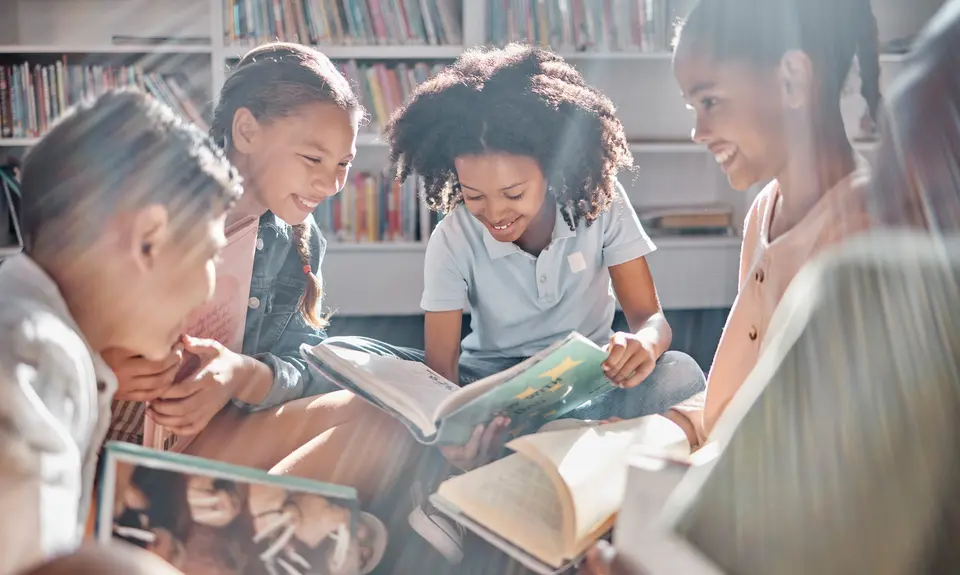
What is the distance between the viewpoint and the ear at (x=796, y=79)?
2.61 ft

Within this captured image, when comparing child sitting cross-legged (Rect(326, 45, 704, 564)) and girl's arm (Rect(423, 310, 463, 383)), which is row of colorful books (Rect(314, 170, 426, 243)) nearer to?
child sitting cross-legged (Rect(326, 45, 704, 564))

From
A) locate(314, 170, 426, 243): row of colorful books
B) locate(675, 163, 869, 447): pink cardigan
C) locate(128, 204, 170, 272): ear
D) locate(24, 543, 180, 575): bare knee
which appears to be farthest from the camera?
locate(314, 170, 426, 243): row of colorful books

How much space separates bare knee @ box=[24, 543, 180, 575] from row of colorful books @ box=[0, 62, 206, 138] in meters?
2.13

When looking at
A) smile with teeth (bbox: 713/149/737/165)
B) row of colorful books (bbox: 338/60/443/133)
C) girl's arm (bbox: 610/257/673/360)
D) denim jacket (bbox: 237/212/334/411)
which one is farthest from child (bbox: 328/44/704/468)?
row of colorful books (bbox: 338/60/443/133)

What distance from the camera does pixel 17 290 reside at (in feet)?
1.89

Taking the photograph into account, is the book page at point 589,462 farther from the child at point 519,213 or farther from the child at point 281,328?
the child at point 519,213

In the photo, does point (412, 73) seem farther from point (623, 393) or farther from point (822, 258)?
point (822, 258)

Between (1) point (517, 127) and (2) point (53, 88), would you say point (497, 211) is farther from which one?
(2) point (53, 88)

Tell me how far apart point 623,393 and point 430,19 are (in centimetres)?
167

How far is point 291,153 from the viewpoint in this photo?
3.65 feet

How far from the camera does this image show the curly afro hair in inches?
47.9

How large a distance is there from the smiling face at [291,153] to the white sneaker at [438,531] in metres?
0.48

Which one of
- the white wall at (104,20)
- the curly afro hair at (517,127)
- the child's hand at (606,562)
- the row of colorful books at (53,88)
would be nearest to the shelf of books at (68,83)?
the row of colorful books at (53,88)

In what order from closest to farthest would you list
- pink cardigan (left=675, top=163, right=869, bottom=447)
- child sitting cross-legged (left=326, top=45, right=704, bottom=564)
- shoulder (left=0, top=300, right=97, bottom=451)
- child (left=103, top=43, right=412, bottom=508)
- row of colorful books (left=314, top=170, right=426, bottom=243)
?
shoulder (left=0, top=300, right=97, bottom=451), pink cardigan (left=675, top=163, right=869, bottom=447), child (left=103, top=43, right=412, bottom=508), child sitting cross-legged (left=326, top=45, right=704, bottom=564), row of colorful books (left=314, top=170, right=426, bottom=243)
